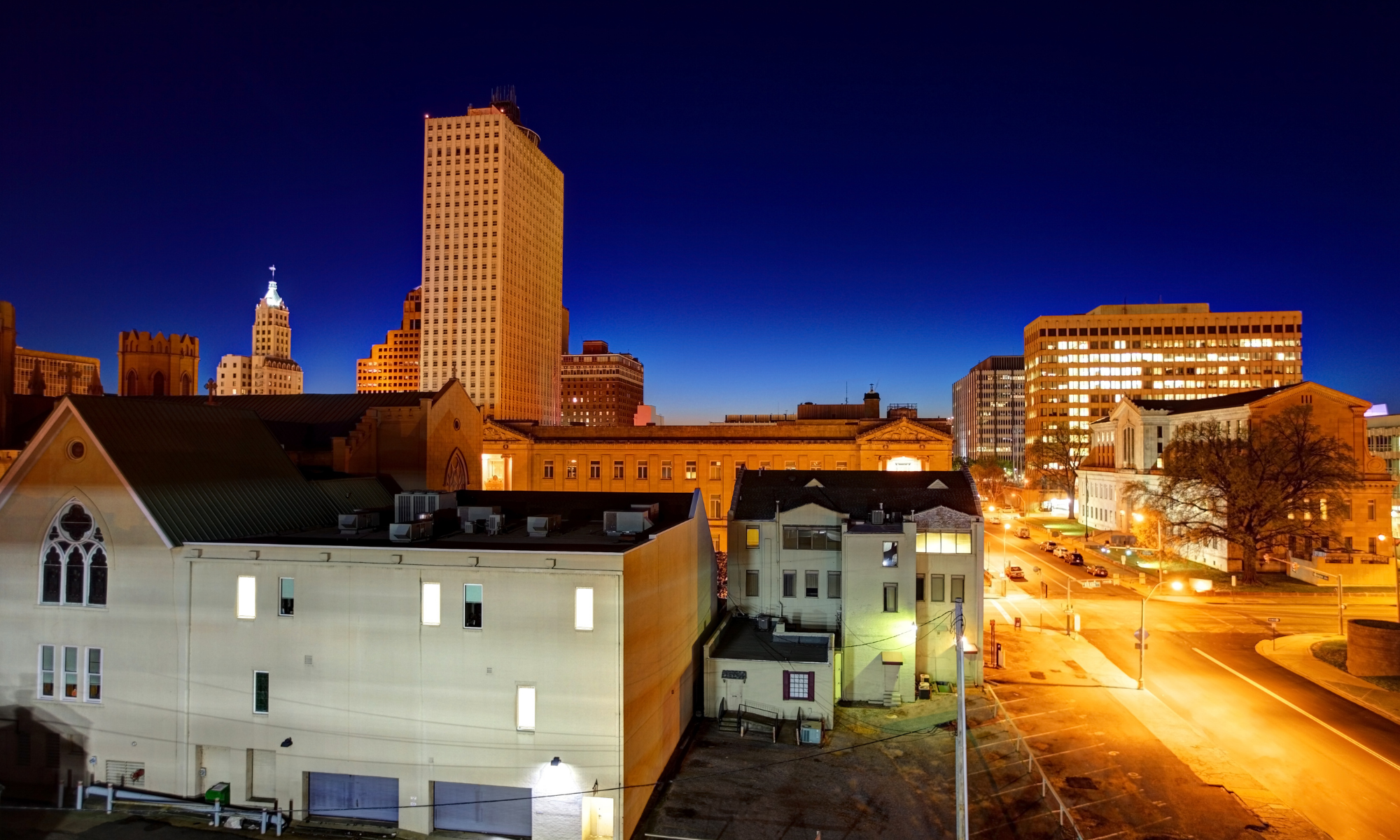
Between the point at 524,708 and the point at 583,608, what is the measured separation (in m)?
4.11

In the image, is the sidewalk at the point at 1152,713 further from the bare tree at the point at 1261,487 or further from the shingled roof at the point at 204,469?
the shingled roof at the point at 204,469

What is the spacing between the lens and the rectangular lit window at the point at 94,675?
29094mm

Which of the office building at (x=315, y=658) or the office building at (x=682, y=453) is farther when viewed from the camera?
the office building at (x=682, y=453)

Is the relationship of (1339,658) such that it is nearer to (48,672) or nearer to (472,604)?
(472,604)

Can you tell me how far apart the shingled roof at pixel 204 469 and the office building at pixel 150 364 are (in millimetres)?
36316

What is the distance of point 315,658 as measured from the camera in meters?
27.7

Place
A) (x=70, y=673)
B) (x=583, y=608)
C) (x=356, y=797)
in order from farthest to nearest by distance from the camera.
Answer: (x=70, y=673)
(x=356, y=797)
(x=583, y=608)

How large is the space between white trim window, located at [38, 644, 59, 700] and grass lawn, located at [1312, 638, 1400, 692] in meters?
61.9

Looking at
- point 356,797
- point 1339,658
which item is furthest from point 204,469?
point 1339,658

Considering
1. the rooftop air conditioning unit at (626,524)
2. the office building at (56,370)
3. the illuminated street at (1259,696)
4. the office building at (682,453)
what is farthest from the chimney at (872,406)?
the office building at (56,370)

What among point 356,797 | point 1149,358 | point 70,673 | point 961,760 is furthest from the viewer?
point 1149,358

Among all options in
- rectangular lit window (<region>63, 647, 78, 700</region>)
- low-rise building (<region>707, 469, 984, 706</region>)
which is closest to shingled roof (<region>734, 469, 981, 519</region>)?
low-rise building (<region>707, 469, 984, 706</region>)

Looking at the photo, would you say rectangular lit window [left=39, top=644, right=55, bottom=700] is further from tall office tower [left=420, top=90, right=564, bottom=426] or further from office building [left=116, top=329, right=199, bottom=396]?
tall office tower [left=420, top=90, right=564, bottom=426]

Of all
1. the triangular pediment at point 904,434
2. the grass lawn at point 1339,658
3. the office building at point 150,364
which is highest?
the office building at point 150,364
